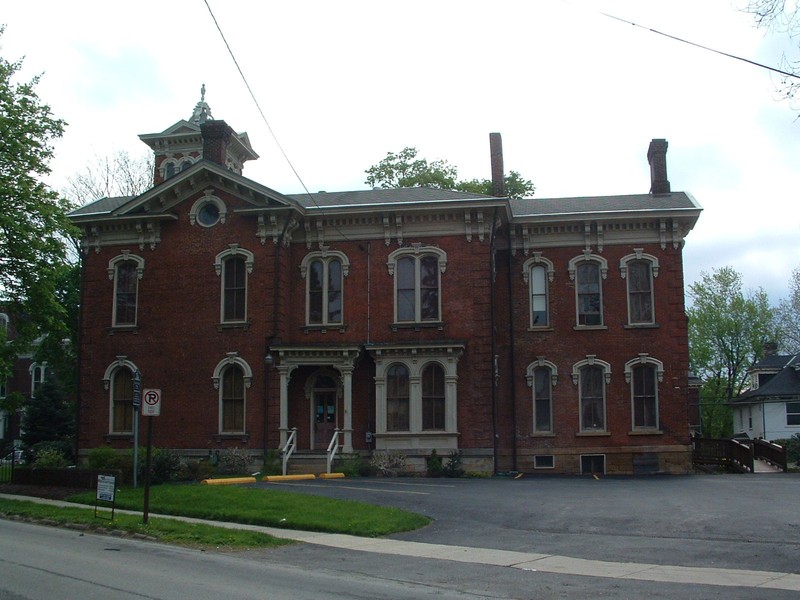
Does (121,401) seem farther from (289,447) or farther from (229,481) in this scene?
(229,481)

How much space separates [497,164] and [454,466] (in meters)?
13.1

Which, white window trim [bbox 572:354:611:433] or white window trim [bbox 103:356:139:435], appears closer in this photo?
white window trim [bbox 572:354:611:433]

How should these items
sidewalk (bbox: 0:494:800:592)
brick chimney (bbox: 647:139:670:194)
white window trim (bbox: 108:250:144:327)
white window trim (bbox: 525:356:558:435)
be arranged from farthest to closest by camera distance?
brick chimney (bbox: 647:139:670:194)
white window trim (bbox: 108:250:144:327)
white window trim (bbox: 525:356:558:435)
sidewalk (bbox: 0:494:800:592)

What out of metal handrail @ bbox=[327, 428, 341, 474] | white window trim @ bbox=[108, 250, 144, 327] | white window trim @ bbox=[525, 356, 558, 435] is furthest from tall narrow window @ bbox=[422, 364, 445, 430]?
white window trim @ bbox=[108, 250, 144, 327]

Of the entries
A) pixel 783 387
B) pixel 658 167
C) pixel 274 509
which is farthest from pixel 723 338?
pixel 274 509

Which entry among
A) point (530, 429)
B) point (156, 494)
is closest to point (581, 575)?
point (156, 494)

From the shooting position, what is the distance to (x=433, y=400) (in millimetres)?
29594

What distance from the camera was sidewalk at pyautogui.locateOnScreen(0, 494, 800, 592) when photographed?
447 inches

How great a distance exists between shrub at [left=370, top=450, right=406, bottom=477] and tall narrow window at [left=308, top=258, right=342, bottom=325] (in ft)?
17.2

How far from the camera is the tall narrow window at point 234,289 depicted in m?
30.8

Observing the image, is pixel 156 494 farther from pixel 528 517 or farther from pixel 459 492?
pixel 528 517

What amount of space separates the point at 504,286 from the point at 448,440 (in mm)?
6575

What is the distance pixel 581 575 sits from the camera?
469 inches

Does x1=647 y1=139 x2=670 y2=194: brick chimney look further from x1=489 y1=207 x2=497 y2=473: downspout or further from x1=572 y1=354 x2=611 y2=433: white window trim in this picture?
x1=572 y1=354 x2=611 y2=433: white window trim
